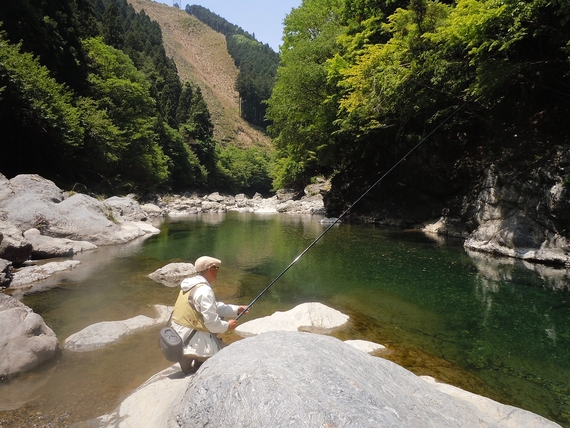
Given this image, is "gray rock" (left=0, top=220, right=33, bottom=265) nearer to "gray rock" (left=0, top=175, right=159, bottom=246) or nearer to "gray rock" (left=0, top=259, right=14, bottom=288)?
"gray rock" (left=0, top=259, right=14, bottom=288)

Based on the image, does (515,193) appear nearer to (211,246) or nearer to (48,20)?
(211,246)

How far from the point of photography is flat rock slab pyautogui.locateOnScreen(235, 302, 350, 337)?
21.3ft

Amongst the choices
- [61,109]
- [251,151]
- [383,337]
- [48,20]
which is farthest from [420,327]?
[251,151]

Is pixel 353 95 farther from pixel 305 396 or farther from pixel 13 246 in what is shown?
pixel 305 396

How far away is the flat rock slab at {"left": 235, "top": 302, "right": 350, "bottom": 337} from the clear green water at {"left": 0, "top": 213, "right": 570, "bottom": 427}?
379 millimetres

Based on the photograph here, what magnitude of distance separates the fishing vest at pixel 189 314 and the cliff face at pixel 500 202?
1228 centimetres

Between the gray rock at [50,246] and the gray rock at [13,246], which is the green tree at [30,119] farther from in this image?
the gray rock at [13,246]

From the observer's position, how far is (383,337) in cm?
659

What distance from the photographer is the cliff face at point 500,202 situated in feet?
38.0

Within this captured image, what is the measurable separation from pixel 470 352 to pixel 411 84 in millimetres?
12717

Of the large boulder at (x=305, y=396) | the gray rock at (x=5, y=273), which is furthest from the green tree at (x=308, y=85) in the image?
the large boulder at (x=305, y=396)

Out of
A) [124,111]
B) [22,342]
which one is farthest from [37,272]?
[124,111]

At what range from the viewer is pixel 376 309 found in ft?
26.7

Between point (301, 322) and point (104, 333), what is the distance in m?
3.48
